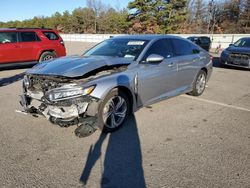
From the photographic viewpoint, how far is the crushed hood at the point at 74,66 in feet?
12.9

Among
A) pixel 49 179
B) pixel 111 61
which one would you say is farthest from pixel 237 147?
pixel 49 179

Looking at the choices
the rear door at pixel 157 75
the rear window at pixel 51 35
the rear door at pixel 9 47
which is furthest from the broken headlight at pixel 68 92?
the rear window at pixel 51 35

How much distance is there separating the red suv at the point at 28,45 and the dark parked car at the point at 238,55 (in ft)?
26.6

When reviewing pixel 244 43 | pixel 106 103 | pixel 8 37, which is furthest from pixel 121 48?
pixel 244 43

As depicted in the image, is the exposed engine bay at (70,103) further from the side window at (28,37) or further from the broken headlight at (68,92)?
the side window at (28,37)

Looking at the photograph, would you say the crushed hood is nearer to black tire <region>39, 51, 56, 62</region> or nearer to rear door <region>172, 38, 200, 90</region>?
rear door <region>172, 38, 200, 90</region>

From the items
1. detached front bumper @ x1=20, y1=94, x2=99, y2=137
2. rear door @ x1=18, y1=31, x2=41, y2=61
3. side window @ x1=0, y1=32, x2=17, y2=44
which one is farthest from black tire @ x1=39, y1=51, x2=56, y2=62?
detached front bumper @ x1=20, y1=94, x2=99, y2=137

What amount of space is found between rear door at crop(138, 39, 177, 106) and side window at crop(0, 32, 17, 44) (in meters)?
7.53

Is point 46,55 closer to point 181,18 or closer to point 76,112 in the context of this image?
point 76,112

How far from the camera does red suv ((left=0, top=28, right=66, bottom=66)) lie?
33.4 feet

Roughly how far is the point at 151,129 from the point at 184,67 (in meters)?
2.11

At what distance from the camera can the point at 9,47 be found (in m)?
10.2

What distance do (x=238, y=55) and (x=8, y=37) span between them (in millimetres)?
10335

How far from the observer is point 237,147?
3.81 meters
